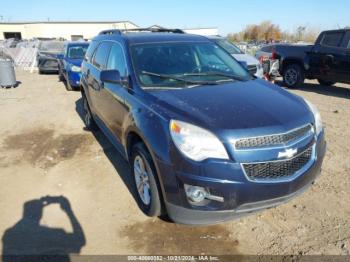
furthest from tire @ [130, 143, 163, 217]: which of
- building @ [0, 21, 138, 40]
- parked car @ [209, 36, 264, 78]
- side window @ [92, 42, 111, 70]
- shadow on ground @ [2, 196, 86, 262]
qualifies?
building @ [0, 21, 138, 40]

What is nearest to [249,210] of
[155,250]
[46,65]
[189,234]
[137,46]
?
[189,234]

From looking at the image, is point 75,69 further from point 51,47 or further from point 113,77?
point 51,47

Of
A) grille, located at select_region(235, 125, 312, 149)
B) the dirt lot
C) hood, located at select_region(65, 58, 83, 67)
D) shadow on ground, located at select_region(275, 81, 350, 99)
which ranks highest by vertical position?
grille, located at select_region(235, 125, 312, 149)

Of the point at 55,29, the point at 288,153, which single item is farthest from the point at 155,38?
the point at 55,29

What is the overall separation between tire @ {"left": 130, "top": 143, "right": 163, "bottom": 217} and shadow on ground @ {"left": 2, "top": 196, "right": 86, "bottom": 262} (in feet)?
2.30

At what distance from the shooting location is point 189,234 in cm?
335

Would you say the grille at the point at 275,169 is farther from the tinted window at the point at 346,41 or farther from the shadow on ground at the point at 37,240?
the tinted window at the point at 346,41

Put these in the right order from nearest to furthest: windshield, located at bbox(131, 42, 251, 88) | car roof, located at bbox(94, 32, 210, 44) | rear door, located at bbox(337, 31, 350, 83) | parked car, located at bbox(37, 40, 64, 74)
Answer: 1. windshield, located at bbox(131, 42, 251, 88)
2. car roof, located at bbox(94, 32, 210, 44)
3. rear door, located at bbox(337, 31, 350, 83)
4. parked car, located at bbox(37, 40, 64, 74)

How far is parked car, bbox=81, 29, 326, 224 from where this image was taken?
277 cm

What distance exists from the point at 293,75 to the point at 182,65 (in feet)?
26.6

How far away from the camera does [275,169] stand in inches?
113

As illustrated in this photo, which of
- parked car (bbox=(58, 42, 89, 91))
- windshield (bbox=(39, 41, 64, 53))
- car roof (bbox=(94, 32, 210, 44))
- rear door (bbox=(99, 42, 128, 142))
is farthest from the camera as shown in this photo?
windshield (bbox=(39, 41, 64, 53))

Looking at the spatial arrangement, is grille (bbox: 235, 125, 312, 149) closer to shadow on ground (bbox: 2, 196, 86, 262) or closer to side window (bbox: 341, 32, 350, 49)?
shadow on ground (bbox: 2, 196, 86, 262)

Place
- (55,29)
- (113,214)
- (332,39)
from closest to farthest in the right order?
(113,214) < (332,39) < (55,29)
